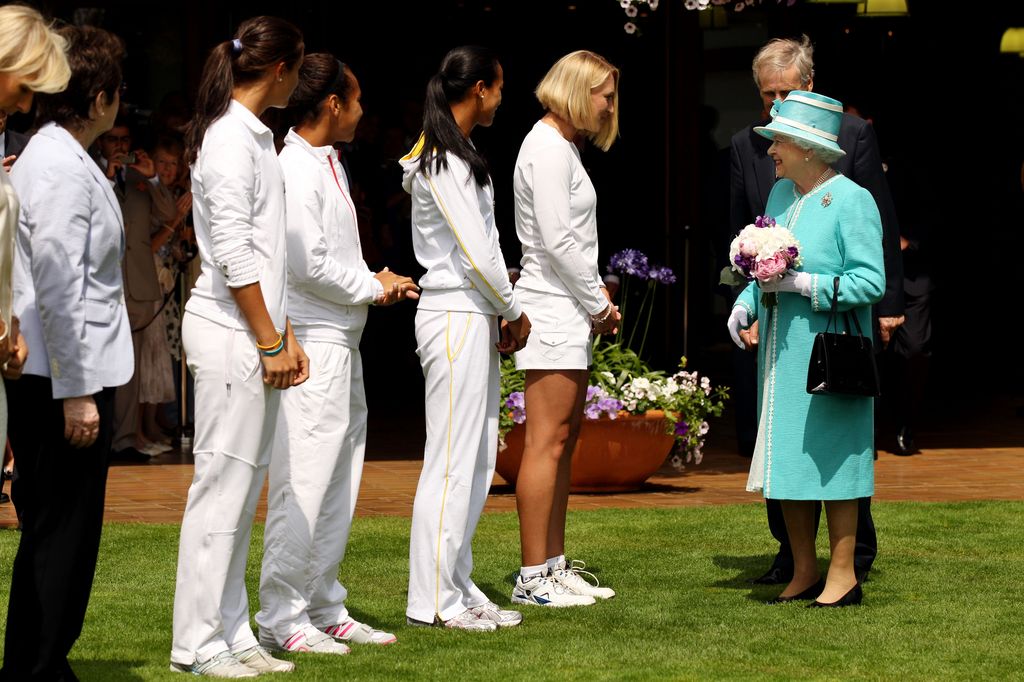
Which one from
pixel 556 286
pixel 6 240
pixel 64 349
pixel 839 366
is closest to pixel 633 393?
pixel 556 286

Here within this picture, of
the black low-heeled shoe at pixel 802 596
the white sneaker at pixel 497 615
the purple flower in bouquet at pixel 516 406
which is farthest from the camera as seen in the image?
the purple flower in bouquet at pixel 516 406

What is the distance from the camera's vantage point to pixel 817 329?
6.20 metres

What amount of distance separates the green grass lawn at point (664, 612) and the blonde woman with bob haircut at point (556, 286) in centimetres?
36

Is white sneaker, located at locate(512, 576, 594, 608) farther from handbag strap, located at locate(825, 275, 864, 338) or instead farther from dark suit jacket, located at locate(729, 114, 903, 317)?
dark suit jacket, located at locate(729, 114, 903, 317)

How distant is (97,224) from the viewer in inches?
179

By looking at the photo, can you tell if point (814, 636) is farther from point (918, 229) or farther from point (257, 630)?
point (918, 229)

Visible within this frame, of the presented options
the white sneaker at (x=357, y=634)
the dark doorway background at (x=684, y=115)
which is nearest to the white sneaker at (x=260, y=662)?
the white sneaker at (x=357, y=634)

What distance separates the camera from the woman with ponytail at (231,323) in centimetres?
476

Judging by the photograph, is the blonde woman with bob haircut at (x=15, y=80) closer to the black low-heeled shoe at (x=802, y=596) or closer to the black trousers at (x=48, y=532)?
the black trousers at (x=48, y=532)

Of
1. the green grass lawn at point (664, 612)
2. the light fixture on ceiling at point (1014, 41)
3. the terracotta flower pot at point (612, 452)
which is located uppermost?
the light fixture on ceiling at point (1014, 41)

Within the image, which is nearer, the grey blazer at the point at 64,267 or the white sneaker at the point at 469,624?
the grey blazer at the point at 64,267

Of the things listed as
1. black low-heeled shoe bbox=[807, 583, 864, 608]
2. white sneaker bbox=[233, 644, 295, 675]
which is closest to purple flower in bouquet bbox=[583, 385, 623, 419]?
black low-heeled shoe bbox=[807, 583, 864, 608]

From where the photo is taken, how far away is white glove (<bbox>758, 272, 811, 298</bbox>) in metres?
6.08

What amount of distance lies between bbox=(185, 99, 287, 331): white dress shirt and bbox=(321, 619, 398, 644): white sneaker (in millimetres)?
1231
